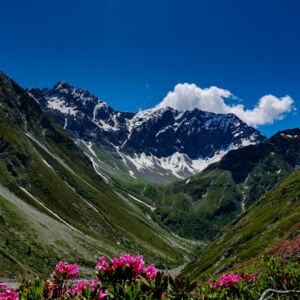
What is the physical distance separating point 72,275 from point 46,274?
102347 mm

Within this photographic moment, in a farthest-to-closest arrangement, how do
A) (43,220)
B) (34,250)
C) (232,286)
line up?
(43,220), (34,250), (232,286)

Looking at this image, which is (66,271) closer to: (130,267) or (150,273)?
(130,267)

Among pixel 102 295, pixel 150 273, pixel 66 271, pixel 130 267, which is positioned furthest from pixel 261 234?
pixel 102 295

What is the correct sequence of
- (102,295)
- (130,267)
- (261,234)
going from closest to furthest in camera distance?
(102,295) < (130,267) < (261,234)

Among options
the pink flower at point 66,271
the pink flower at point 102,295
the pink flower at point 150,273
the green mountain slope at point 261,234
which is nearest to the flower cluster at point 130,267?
the pink flower at point 150,273

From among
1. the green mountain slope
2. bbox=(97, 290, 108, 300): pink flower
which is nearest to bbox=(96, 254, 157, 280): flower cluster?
bbox=(97, 290, 108, 300): pink flower

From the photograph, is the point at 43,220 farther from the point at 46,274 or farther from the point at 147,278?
the point at 147,278

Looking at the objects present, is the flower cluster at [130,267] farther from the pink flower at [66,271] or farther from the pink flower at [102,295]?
the pink flower at [66,271]

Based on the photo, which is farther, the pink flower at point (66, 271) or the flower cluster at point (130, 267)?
the pink flower at point (66, 271)

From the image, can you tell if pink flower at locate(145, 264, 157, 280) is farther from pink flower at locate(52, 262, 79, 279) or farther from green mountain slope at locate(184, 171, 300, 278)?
green mountain slope at locate(184, 171, 300, 278)

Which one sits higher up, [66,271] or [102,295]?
[102,295]

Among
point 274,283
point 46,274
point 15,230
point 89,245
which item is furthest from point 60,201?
point 274,283

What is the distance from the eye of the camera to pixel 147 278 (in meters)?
6.78

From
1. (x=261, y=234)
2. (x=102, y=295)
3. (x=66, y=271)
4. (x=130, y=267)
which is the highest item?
(x=261, y=234)
